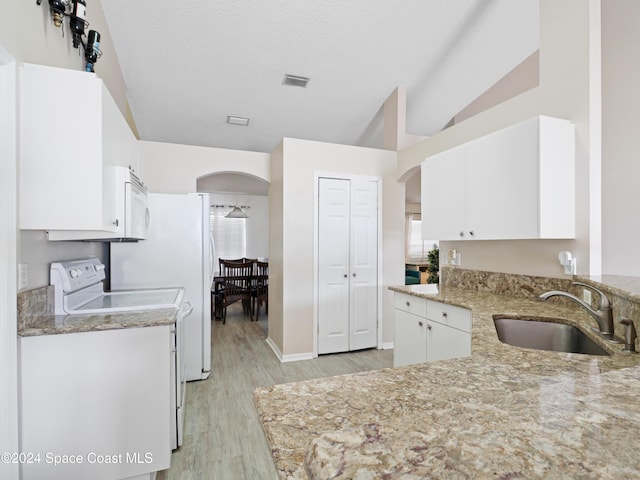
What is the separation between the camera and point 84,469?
1.55 m

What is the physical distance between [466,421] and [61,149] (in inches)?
72.2

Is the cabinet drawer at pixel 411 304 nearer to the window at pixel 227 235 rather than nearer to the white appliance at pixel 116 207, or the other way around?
the white appliance at pixel 116 207

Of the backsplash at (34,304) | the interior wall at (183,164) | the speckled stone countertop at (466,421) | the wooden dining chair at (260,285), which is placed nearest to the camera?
the speckled stone countertop at (466,421)

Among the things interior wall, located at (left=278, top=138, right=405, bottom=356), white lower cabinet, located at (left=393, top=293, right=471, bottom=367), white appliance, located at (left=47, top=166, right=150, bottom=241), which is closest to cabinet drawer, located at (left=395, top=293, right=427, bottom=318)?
white lower cabinet, located at (left=393, top=293, right=471, bottom=367)

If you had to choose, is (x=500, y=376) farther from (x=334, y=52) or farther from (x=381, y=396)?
(x=334, y=52)

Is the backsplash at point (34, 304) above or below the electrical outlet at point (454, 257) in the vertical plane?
below

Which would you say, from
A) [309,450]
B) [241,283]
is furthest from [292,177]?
[309,450]

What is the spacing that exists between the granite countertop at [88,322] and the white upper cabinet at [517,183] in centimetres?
213

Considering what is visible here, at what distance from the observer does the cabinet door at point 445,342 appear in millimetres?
1999

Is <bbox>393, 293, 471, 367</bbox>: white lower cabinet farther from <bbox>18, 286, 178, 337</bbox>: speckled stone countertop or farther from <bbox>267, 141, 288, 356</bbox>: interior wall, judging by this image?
<bbox>18, 286, 178, 337</bbox>: speckled stone countertop

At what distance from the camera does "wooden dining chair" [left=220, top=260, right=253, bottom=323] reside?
5145 millimetres

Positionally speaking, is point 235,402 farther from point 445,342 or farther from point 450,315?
point 450,315

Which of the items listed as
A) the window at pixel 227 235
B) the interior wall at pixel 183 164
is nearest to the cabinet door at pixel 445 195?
the interior wall at pixel 183 164

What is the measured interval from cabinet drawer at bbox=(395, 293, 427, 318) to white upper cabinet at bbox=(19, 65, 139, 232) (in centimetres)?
210
